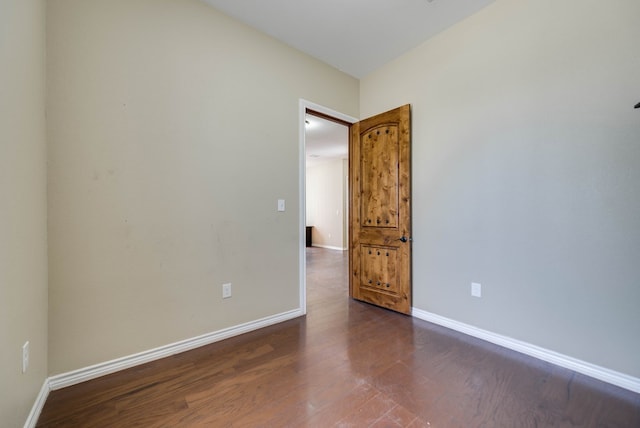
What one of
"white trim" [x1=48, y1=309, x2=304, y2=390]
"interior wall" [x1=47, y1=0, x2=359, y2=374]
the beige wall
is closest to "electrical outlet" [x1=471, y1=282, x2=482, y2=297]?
"interior wall" [x1=47, y1=0, x2=359, y2=374]

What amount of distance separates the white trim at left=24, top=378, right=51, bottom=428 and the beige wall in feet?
0.15

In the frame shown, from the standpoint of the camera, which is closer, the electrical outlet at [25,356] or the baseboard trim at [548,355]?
the electrical outlet at [25,356]

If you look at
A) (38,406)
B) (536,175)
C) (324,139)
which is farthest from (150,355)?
(324,139)

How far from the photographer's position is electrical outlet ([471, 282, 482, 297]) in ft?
7.58

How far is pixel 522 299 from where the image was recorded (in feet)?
6.78

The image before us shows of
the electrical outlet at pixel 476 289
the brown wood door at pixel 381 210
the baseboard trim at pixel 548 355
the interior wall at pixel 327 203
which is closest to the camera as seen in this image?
the baseboard trim at pixel 548 355

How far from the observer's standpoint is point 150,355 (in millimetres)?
1944

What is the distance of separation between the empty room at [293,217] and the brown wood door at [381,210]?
4cm

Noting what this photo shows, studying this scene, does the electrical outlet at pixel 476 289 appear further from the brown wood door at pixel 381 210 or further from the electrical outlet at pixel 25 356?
the electrical outlet at pixel 25 356

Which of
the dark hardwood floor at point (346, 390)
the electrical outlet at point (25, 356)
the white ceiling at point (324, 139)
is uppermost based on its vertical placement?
the white ceiling at point (324, 139)

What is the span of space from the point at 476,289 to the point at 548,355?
2.02 ft

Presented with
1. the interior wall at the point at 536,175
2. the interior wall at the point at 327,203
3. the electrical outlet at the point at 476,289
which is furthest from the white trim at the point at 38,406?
the interior wall at the point at 327,203

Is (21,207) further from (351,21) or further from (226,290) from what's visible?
(351,21)

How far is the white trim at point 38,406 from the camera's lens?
4.29 feet
